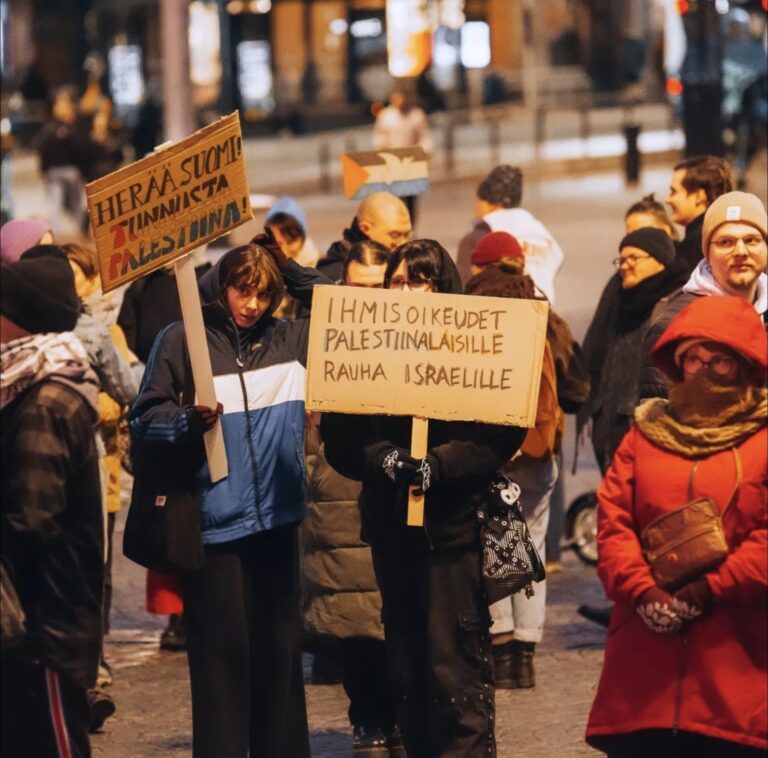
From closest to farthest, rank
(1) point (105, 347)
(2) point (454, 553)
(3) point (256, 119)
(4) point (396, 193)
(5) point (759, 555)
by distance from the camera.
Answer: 1. (5) point (759, 555)
2. (2) point (454, 553)
3. (1) point (105, 347)
4. (4) point (396, 193)
5. (3) point (256, 119)

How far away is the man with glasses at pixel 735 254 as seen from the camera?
692 cm

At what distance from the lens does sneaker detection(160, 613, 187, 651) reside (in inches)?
360

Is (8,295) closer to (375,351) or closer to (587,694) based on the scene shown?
(375,351)

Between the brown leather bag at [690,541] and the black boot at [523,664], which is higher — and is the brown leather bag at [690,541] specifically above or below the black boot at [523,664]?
above

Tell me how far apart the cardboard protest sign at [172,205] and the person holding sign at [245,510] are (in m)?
0.17

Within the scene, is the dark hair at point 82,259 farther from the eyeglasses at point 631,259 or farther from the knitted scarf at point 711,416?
the knitted scarf at point 711,416

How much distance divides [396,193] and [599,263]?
1042cm

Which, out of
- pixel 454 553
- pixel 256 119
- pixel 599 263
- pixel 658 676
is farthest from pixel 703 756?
pixel 256 119

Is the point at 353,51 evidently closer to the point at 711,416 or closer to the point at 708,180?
the point at 708,180

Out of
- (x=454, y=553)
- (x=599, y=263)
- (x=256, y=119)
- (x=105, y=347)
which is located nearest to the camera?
(x=454, y=553)

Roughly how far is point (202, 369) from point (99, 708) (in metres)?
2.02

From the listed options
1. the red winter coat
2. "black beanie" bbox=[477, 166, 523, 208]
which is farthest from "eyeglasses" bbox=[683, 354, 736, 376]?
"black beanie" bbox=[477, 166, 523, 208]

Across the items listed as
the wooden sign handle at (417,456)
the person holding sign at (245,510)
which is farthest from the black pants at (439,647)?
the person holding sign at (245,510)

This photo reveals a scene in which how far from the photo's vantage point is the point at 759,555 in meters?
5.14
